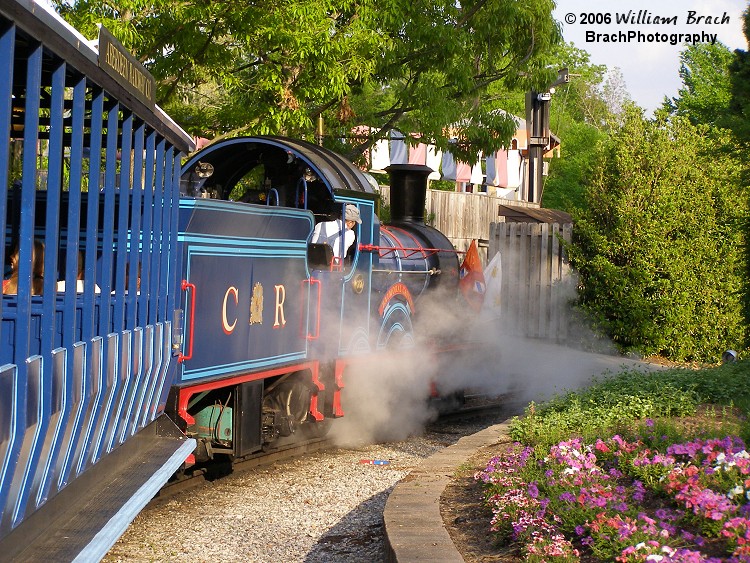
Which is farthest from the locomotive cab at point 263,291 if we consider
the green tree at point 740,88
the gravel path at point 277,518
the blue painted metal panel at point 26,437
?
the green tree at point 740,88

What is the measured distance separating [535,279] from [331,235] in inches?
378

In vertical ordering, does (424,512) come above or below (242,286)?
below

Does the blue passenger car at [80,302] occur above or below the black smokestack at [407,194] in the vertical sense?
below

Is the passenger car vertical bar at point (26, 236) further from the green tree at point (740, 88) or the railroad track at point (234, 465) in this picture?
the green tree at point (740, 88)

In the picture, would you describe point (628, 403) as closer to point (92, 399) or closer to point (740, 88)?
point (740, 88)

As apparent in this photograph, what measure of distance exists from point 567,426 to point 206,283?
106 inches

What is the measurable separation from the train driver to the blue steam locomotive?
92 millimetres

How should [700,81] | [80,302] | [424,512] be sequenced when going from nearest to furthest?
[80,302] < [424,512] < [700,81]

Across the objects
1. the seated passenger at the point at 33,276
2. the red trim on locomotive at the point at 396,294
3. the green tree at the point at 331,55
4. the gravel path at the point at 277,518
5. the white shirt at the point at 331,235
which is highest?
the green tree at the point at 331,55

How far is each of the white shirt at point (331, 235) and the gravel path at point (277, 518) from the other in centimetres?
194

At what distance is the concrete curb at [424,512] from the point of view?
15.3 ft

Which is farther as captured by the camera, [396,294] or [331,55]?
[331,55]

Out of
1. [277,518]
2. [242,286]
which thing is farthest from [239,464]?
[242,286]

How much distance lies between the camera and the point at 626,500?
4875 mm
